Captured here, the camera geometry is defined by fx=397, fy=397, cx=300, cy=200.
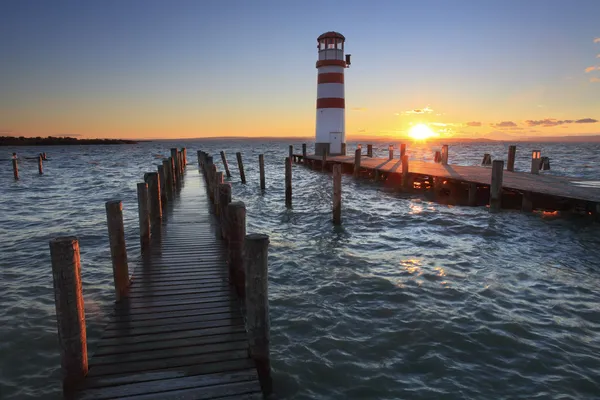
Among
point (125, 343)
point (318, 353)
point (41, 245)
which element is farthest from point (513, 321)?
point (41, 245)

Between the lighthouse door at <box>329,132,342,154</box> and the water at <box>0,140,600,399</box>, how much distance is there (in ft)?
60.4

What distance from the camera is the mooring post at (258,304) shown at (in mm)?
4285

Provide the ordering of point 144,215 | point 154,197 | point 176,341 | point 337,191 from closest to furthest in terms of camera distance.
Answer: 1. point 176,341
2. point 144,215
3. point 154,197
4. point 337,191

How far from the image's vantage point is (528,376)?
5008 mm

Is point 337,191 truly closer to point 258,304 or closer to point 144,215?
point 144,215

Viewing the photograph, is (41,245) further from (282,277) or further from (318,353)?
(318,353)

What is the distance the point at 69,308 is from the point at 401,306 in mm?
5204

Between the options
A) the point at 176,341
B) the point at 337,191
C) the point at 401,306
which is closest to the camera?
the point at 176,341

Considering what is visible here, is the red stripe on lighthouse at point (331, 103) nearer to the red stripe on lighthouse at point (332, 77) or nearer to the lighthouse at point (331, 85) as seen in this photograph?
the lighthouse at point (331, 85)

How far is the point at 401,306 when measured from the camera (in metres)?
7.05

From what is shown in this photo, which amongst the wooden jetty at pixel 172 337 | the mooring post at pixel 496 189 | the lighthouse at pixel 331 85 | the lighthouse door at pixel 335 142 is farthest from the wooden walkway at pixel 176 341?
the lighthouse door at pixel 335 142

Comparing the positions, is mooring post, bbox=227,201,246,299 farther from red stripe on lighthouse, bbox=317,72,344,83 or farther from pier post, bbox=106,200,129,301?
red stripe on lighthouse, bbox=317,72,344,83

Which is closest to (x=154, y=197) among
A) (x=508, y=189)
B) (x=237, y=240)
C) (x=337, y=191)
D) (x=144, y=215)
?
(x=144, y=215)

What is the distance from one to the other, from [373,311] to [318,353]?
5.51ft
